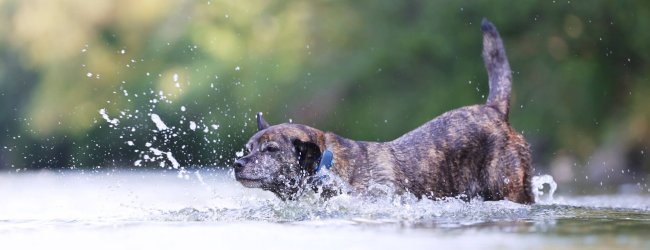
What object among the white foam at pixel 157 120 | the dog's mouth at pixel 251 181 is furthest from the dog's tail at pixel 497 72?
the white foam at pixel 157 120

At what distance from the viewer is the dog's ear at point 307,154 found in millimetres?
8180

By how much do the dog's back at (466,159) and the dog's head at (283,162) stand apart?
2.00ft

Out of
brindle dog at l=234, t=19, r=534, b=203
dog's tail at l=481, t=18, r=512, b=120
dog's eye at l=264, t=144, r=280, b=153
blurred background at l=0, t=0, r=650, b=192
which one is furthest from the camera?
blurred background at l=0, t=0, r=650, b=192

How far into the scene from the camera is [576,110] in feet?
56.1

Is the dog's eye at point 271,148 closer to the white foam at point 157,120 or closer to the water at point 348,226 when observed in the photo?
the water at point 348,226

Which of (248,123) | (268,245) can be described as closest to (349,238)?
(268,245)

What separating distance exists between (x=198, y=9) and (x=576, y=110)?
1100cm

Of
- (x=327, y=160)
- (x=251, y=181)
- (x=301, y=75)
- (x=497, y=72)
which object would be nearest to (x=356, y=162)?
(x=327, y=160)

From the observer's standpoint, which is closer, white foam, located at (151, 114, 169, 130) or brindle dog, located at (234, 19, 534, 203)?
brindle dog, located at (234, 19, 534, 203)

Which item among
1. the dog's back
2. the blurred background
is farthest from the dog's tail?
the blurred background

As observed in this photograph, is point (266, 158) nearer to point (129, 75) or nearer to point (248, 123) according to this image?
point (248, 123)

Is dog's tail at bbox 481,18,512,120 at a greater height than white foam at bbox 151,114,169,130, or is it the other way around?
white foam at bbox 151,114,169,130

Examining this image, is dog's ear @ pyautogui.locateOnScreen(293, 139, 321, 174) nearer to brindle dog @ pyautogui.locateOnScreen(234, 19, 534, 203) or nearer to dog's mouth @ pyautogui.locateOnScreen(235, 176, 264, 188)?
brindle dog @ pyautogui.locateOnScreen(234, 19, 534, 203)

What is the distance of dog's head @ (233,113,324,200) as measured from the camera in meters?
8.20
